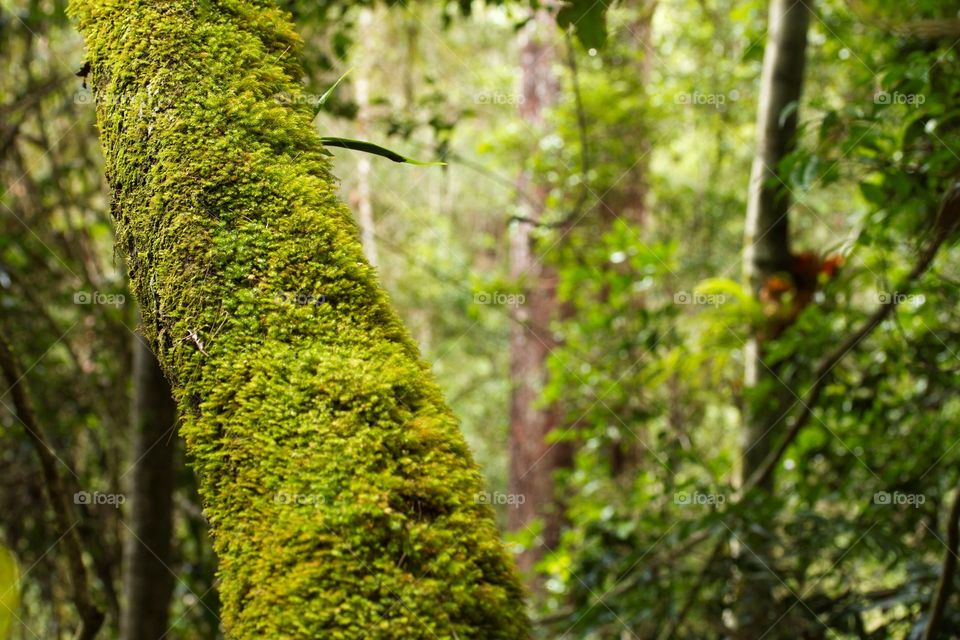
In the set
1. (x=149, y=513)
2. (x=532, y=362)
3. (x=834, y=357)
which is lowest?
(x=834, y=357)

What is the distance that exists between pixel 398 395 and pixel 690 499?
2611mm

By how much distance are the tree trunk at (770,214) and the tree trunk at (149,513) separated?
2.21 metres

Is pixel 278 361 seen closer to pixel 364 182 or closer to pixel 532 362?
pixel 532 362

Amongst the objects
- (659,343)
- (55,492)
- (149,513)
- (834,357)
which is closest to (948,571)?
(834,357)

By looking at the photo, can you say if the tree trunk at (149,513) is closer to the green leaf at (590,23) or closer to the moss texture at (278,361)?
the green leaf at (590,23)

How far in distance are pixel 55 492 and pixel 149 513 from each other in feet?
3.64

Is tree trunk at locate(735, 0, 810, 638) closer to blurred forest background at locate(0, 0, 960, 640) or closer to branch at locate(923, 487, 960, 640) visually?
blurred forest background at locate(0, 0, 960, 640)

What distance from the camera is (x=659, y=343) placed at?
3760 mm

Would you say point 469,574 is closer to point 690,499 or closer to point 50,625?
point 690,499

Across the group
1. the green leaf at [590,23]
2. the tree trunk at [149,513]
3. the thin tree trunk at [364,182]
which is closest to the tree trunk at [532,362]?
the thin tree trunk at [364,182]


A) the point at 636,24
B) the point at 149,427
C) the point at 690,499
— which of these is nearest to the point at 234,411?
the point at 149,427

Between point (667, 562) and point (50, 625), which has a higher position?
point (50, 625)

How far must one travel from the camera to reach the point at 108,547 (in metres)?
3.79

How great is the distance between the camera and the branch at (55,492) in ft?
5.77
